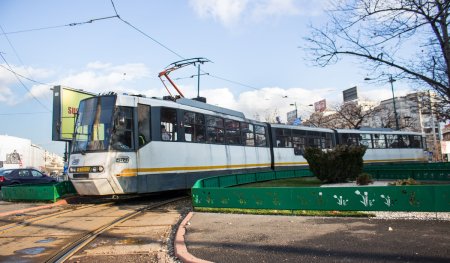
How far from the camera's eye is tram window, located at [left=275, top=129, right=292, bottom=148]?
2328 cm

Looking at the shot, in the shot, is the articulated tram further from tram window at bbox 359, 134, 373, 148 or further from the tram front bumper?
tram window at bbox 359, 134, 373, 148

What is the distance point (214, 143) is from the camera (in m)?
16.6

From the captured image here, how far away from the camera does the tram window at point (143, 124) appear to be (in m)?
13.0

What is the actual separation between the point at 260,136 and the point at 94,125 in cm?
1073

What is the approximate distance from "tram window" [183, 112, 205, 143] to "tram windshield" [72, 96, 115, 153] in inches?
128

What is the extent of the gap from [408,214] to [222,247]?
471 centimetres

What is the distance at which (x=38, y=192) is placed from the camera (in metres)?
15.4

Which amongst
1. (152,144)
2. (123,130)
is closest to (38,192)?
(123,130)

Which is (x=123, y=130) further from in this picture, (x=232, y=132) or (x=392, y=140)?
(x=392, y=140)

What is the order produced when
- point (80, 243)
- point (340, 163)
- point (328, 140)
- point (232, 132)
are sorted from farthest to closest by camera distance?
point (328, 140)
point (232, 132)
point (340, 163)
point (80, 243)

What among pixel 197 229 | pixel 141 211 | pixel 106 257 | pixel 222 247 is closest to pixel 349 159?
pixel 141 211

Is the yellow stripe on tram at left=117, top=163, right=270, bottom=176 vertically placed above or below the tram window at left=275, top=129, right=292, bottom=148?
below

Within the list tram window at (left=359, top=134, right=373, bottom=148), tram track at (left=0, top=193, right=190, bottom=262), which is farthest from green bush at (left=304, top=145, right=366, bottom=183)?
tram window at (left=359, top=134, right=373, bottom=148)

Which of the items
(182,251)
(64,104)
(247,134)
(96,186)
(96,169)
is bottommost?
(182,251)
